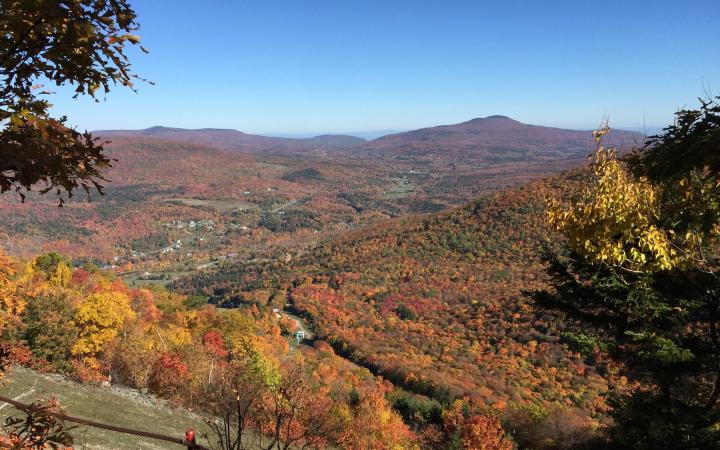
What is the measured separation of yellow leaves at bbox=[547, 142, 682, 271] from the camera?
627cm

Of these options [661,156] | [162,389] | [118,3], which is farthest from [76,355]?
[661,156]

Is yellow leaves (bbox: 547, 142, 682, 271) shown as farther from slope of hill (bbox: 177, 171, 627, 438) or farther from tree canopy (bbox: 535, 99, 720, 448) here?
slope of hill (bbox: 177, 171, 627, 438)

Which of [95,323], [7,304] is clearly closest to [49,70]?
[7,304]

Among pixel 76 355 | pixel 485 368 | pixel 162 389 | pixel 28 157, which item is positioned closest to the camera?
pixel 28 157

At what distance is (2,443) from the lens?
3309 millimetres

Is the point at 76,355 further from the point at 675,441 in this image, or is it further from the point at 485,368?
the point at 485,368

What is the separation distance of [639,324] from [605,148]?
166 inches

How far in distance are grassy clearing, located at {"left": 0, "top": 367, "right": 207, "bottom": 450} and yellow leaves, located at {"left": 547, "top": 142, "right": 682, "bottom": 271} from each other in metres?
15.6

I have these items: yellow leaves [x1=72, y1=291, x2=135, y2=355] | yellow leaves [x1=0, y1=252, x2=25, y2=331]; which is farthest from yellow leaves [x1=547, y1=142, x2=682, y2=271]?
yellow leaves [x1=72, y1=291, x2=135, y2=355]

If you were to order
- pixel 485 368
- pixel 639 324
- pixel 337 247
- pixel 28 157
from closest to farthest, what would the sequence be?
pixel 28 157 < pixel 639 324 < pixel 485 368 < pixel 337 247

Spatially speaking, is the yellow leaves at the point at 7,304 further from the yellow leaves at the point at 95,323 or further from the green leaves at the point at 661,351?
the green leaves at the point at 661,351

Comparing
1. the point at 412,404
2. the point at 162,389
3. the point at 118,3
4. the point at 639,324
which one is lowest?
the point at 412,404

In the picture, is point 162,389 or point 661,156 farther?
point 162,389

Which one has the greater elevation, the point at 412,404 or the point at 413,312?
the point at 412,404
